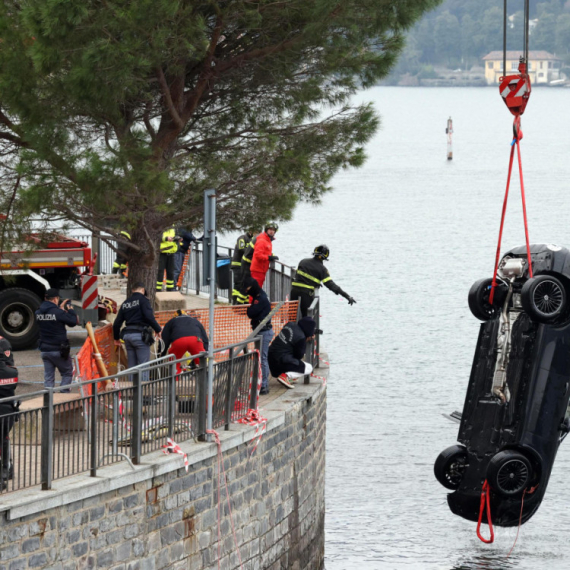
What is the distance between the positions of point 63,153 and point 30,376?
3368 millimetres

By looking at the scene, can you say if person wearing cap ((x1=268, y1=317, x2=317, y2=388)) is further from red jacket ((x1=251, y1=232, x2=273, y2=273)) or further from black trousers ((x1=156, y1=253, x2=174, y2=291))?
black trousers ((x1=156, y1=253, x2=174, y2=291))

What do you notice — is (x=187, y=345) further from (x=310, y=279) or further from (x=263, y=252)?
(x=263, y=252)

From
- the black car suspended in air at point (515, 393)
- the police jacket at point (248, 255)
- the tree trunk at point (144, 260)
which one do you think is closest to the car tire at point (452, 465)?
the black car suspended in air at point (515, 393)

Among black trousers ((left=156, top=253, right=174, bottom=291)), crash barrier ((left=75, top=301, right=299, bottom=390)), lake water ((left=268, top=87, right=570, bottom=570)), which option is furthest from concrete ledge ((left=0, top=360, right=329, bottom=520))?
black trousers ((left=156, top=253, right=174, bottom=291))

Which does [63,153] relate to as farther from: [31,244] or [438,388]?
[438,388]

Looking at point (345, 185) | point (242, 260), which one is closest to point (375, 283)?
point (242, 260)

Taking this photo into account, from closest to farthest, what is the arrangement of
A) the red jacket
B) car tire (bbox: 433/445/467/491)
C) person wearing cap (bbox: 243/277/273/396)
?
car tire (bbox: 433/445/467/491), person wearing cap (bbox: 243/277/273/396), the red jacket

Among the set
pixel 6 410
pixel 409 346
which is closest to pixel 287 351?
pixel 6 410

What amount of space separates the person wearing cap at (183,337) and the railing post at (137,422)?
209cm

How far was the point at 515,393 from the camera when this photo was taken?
1410cm

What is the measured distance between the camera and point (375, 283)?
171ft

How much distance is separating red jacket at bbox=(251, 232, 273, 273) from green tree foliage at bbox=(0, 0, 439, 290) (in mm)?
875

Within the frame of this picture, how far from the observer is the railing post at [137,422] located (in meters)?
11.6

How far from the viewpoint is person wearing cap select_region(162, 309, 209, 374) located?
547 inches
